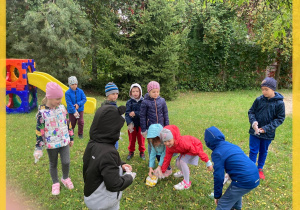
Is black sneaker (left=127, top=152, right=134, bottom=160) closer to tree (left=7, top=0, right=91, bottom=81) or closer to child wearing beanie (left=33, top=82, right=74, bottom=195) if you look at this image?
child wearing beanie (left=33, top=82, right=74, bottom=195)

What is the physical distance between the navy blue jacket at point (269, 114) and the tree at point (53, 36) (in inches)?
435

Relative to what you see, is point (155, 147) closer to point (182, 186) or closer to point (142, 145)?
point (182, 186)

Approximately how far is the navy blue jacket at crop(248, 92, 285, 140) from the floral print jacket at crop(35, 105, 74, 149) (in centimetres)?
344

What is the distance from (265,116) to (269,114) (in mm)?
77

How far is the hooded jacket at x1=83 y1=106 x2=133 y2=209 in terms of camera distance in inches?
90.0

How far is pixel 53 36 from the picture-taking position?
1202cm

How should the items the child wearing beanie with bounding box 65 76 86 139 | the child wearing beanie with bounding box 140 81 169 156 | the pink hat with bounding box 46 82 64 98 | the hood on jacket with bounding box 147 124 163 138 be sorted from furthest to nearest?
the child wearing beanie with bounding box 65 76 86 139 → the child wearing beanie with bounding box 140 81 169 156 → the hood on jacket with bounding box 147 124 163 138 → the pink hat with bounding box 46 82 64 98

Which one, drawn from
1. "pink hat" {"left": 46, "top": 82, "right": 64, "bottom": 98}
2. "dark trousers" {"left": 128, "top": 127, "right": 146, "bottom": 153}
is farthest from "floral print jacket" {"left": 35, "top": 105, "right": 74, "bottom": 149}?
"dark trousers" {"left": 128, "top": 127, "right": 146, "bottom": 153}

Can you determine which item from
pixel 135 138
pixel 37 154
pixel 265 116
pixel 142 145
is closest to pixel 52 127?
pixel 37 154

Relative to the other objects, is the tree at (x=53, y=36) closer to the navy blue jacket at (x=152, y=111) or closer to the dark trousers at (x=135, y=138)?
the dark trousers at (x=135, y=138)

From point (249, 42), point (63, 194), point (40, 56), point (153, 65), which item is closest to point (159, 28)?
point (153, 65)

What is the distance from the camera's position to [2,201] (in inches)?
149

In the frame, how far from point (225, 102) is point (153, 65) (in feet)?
15.0

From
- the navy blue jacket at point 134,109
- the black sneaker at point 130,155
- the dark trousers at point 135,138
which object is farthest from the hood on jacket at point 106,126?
the black sneaker at point 130,155
